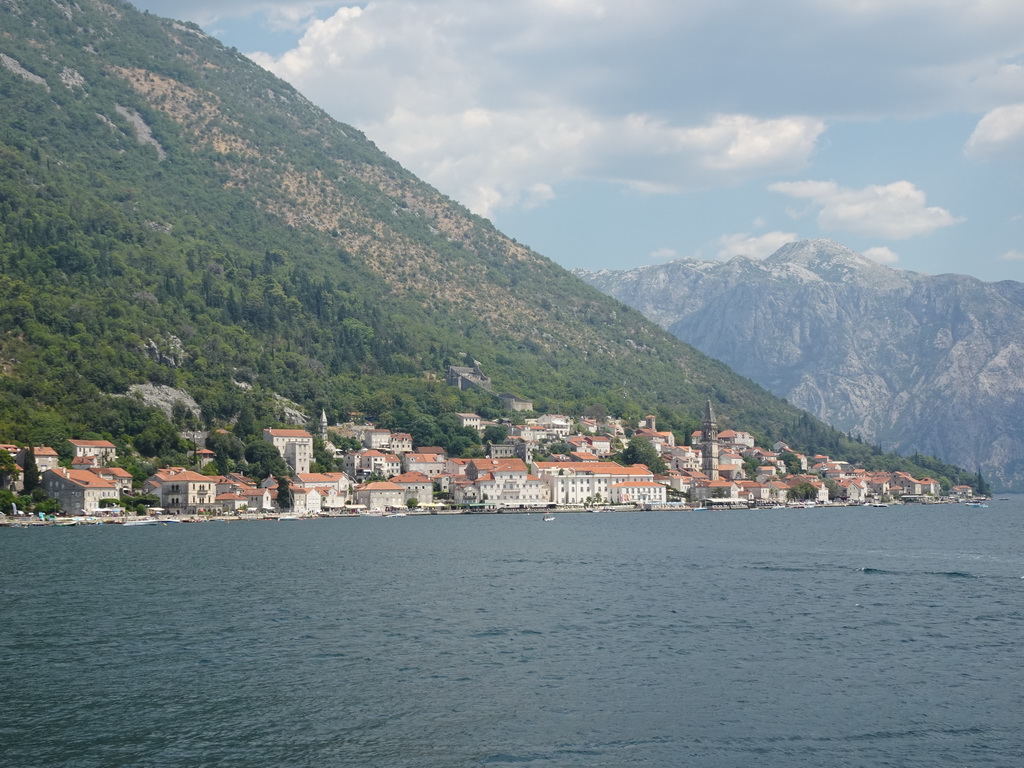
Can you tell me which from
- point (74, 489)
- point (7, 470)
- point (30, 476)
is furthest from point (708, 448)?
point (7, 470)

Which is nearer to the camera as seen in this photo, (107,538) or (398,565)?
(398,565)

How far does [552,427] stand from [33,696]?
6177 inches

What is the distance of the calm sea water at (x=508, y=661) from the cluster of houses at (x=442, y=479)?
48.3 metres

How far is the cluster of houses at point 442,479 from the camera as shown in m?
122

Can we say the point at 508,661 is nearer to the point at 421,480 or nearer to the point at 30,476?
the point at 30,476

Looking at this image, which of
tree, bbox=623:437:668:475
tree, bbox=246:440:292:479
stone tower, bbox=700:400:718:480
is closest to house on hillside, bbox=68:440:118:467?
tree, bbox=246:440:292:479

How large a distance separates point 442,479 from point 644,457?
124ft

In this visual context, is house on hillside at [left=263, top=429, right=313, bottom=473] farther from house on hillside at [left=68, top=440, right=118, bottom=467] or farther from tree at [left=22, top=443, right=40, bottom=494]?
tree at [left=22, top=443, right=40, bottom=494]

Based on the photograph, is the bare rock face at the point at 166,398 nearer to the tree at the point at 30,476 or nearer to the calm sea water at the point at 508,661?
the tree at the point at 30,476

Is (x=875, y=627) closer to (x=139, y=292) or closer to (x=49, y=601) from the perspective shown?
(x=49, y=601)

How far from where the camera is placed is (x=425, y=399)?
18300 centimetres

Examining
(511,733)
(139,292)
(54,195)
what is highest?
(54,195)

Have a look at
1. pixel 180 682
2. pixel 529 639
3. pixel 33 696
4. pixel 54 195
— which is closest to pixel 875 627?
pixel 529 639

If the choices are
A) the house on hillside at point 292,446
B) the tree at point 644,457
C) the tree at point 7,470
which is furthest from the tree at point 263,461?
the tree at point 644,457
